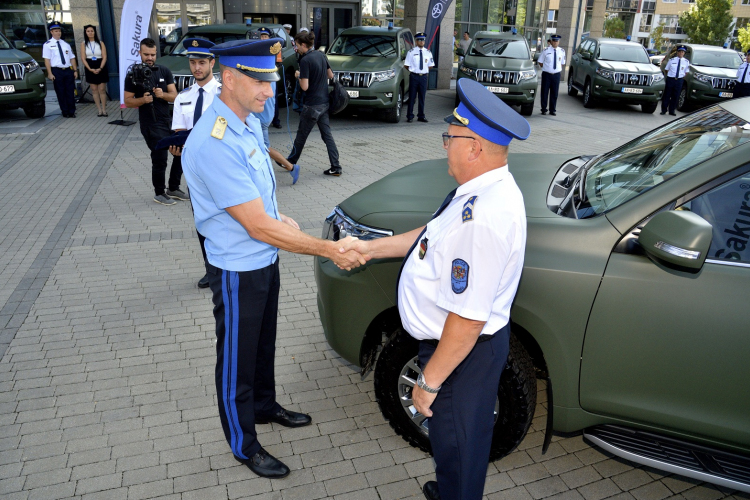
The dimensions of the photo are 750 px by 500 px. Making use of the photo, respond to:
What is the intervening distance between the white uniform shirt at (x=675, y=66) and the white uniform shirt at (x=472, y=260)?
50.5 feet

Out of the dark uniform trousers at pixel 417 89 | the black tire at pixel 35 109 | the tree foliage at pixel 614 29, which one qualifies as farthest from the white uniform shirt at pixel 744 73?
the tree foliage at pixel 614 29

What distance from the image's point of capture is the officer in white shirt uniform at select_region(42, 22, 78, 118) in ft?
41.2

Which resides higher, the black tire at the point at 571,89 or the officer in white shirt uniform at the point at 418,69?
the officer in white shirt uniform at the point at 418,69

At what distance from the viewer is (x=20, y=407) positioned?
359cm

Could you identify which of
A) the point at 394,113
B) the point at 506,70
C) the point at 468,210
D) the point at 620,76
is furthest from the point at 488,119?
the point at 620,76

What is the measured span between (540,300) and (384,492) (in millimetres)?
1236

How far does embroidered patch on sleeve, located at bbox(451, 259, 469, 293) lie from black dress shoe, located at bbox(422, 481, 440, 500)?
136 centimetres

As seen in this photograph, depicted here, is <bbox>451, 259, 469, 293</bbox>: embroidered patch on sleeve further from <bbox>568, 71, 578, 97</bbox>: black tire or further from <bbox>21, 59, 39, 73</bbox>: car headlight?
<bbox>568, 71, 578, 97</bbox>: black tire

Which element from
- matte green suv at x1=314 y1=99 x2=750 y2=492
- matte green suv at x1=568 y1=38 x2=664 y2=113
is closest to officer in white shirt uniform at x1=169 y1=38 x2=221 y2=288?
matte green suv at x1=314 y1=99 x2=750 y2=492

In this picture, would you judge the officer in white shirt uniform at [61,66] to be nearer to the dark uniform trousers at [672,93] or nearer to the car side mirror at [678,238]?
the car side mirror at [678,238]

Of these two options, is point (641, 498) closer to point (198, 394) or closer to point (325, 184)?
point (198, 394)

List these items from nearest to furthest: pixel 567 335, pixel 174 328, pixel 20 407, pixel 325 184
Answer: 1. pixel 567 335
2. pixel 20 407
3. pixel 174 328
4. pixel 325 184

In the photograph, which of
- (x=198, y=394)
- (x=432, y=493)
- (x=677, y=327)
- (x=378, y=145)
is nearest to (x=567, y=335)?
(x=677, y=327)

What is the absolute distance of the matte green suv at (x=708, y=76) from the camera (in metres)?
15.4
